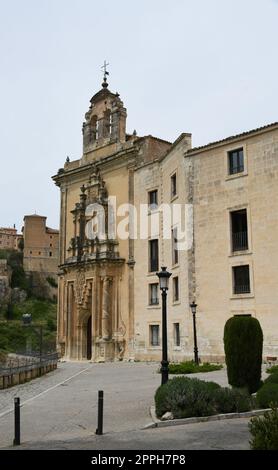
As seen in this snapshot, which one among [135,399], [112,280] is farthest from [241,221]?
[135,399]

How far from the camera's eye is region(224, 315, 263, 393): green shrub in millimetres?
12906

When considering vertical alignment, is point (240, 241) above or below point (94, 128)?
below

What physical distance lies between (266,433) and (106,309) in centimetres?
2880

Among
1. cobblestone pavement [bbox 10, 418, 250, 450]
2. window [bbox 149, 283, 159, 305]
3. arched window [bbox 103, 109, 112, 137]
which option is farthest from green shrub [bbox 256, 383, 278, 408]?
arched window [bbox 103, 109, 112, 137]

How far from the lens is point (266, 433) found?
246 inches

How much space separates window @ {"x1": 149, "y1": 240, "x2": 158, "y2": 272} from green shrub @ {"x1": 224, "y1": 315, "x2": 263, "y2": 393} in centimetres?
1957

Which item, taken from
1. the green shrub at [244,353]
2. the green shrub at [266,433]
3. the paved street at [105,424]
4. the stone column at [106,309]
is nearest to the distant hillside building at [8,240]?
the stone column at [106,309]

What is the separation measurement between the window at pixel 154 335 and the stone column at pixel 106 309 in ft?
11.2

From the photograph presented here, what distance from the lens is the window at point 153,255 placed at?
1294 inches

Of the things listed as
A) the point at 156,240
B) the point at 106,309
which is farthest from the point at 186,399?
the point at 106,309

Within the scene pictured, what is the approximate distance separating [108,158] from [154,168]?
15.2ft

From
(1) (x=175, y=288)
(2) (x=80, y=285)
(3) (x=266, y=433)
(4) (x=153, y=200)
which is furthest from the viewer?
(2) (x=80, y=285)

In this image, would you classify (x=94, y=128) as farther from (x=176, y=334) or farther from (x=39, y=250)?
(x=39, y=250)

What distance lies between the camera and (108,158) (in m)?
37.2
